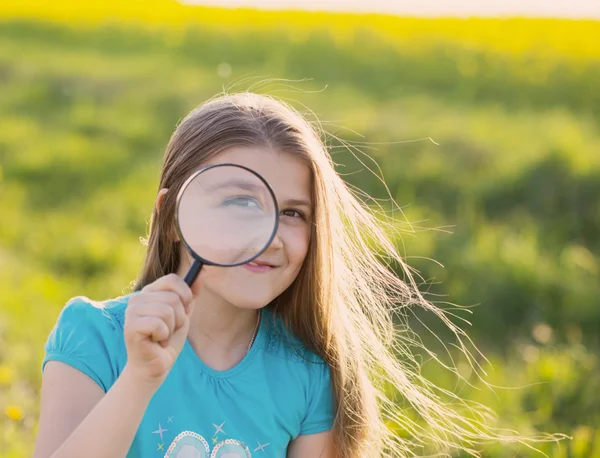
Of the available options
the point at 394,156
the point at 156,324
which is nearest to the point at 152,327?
the point at 156,324

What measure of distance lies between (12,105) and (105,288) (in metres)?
5.64

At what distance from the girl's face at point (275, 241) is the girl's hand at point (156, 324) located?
0.59 metres

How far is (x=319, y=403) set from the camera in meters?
2.94

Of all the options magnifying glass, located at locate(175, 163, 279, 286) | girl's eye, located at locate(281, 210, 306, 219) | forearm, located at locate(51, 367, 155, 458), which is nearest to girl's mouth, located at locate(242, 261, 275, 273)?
girl's eye, located at locate(281, 210, 306, 219)

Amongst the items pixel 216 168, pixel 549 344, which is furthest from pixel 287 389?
pixel 549 344

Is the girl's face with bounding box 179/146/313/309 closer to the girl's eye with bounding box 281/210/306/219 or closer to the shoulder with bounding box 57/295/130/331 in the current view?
the girl's eye with bounding box 281/210/306/219

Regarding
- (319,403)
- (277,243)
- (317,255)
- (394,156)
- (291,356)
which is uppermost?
(277,243)

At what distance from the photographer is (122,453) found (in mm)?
2143

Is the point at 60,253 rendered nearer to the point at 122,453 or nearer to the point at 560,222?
the point at 560,222

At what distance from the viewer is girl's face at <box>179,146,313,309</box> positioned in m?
2.62

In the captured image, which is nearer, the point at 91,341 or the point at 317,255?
the point at 91,341

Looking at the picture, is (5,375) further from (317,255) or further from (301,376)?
(317,255)

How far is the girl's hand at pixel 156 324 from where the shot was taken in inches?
76.6

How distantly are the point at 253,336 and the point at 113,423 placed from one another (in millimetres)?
871
